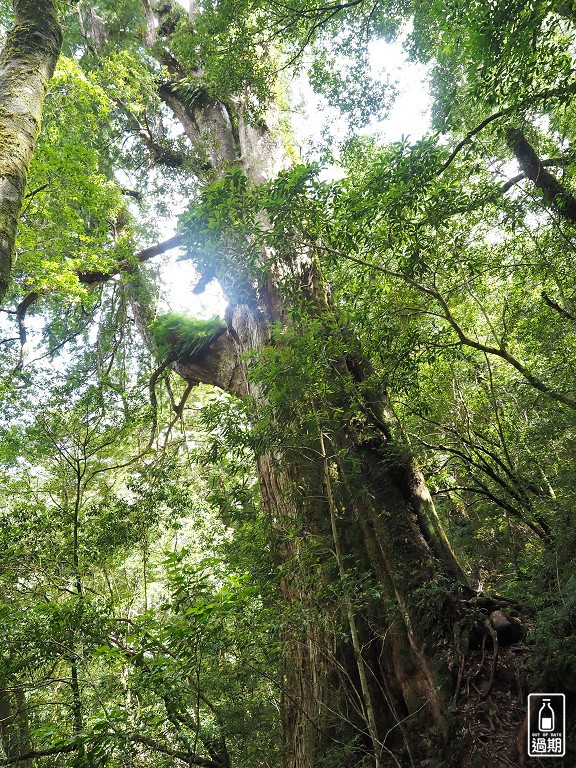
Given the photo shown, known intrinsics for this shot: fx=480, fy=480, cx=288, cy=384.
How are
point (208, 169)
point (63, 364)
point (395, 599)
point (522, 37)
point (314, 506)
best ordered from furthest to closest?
point (63, 364) → point (208, 169) → point (314, 506) → point (395, 599) → point (522, 37)

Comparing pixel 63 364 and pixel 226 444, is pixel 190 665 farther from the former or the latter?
pixel 63 364

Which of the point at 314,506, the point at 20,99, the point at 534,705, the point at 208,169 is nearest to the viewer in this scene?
the point at 20,99

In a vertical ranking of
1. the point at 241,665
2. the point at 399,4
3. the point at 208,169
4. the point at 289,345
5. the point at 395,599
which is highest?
the point at 399,4

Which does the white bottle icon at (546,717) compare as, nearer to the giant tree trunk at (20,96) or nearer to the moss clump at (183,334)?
the giant tree trunk at (20,96)

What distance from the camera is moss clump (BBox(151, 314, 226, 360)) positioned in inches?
283

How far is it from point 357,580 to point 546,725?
1.51 meters

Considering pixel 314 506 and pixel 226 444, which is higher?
pixel 226 444

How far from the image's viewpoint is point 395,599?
4168 mm

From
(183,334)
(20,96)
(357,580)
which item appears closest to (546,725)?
(357,580)

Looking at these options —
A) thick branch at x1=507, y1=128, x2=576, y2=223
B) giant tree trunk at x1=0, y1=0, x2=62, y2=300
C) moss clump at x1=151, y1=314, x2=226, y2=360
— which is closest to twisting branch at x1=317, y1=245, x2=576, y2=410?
thick branch at x1=507, y1=128, x2=576, y2=223

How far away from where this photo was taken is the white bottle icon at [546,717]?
316 centimetres

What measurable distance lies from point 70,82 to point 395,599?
8.55m

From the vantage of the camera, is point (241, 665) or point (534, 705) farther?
point (241, 665)

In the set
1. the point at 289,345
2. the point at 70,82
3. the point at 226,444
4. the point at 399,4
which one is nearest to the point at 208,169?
the point at 70,82
